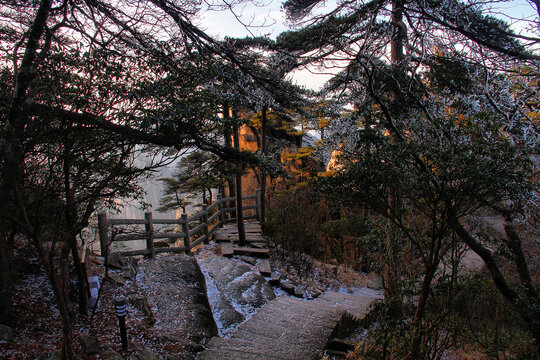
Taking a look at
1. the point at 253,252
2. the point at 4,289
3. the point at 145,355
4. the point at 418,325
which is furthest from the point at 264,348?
the point at 253,252

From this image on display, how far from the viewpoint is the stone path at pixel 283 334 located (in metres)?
4.84

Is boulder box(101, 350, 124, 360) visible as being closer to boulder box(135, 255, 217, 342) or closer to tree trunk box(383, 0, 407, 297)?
boulder box(135, 255, 217, 342)

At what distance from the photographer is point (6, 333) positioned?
4180 mm

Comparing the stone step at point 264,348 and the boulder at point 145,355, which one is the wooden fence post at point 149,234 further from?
the boulder at point 145,355

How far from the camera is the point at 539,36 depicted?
558 centimetres

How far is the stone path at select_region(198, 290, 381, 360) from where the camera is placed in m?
4.84

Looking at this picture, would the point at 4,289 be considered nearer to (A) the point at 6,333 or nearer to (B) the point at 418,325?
(A) the point at 6,333

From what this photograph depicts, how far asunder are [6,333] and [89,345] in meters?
0.99

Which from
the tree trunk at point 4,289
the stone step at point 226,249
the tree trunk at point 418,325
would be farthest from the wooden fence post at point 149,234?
the tree trunk at point 418,325

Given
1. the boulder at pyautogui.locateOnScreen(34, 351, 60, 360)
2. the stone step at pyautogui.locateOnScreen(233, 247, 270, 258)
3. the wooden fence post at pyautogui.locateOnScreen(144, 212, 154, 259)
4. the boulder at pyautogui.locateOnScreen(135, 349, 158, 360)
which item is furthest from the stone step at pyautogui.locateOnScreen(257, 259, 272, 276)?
the boulder at pyautogui.locateOnScreen(34, 351, 60, 360)

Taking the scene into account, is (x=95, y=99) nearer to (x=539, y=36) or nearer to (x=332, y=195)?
(x=332, y=195)

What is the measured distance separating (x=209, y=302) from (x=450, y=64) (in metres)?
7.65

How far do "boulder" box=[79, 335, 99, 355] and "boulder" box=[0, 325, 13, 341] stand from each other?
79cm

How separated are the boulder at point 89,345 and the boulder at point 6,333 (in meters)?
0.79
